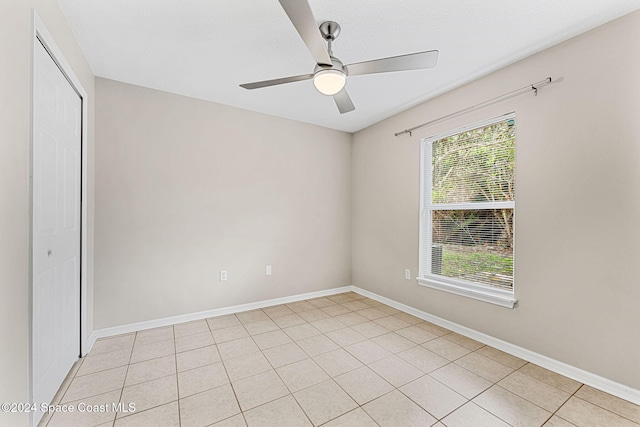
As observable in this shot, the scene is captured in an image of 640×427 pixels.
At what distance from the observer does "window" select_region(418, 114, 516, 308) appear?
7.79ft

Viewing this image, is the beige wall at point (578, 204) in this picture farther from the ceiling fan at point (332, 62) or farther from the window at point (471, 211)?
the ceiling fan at point (332, 62)

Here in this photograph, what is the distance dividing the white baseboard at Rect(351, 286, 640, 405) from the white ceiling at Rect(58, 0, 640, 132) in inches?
93.2

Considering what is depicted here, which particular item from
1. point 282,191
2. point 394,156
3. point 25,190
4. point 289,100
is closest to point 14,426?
point 25,190

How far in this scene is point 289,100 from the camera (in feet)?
9.91

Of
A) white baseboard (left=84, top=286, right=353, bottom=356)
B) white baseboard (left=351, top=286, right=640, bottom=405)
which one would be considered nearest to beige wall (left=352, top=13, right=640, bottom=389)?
white baseboard (left=351, top=286, right=640, bottom=405)

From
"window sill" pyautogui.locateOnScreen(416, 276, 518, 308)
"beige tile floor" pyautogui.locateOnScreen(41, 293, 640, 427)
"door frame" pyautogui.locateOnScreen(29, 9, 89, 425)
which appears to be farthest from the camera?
"window sill" pyautogui.locateOnScreen(416, 276, 518, 308)

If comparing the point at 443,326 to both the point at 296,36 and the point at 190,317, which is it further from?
the point at 296,36

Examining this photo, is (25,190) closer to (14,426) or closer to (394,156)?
(14,426)

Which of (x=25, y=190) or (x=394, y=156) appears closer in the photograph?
(x=25, y=190)

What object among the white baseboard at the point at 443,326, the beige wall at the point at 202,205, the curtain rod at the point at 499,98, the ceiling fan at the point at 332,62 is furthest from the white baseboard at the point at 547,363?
the ceiling fan at the point at 332,62

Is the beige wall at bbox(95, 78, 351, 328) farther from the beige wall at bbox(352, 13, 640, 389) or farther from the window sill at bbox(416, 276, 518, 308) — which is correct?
the beige wall at bbox(352, 13, 640, 389)

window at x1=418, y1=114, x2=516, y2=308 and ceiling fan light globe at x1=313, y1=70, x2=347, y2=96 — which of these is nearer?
ceiling fan light globe at x1=313, y1=70, x2=347, y2=96

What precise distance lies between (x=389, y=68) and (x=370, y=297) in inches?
117

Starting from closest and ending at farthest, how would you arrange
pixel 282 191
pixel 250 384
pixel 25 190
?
pixel 25 190
pixel 250 384
pixel 282 191
